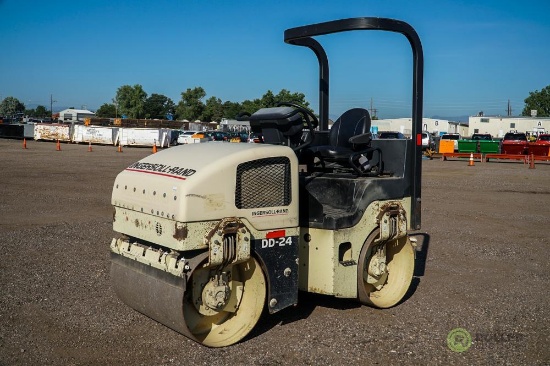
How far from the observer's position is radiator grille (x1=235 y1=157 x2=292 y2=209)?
14.3ft

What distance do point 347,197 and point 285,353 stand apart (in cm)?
161

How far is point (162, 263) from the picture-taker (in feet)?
13.8

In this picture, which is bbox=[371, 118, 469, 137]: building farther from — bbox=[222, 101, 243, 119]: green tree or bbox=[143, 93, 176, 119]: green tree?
bbox=[143, 93, 176, 119]: green tree

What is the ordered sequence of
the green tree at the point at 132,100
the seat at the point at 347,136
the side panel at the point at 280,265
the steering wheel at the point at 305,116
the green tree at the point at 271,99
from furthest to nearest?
the green tree at the point at 132,100 → the green tree at the point at 271,99 → the seat at the point at 347,136 → the steering wheel at the point at 305,116 → the side panel at the point at 280,265

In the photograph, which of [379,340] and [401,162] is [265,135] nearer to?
[401,162]

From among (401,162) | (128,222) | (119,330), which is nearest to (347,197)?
(401,162)

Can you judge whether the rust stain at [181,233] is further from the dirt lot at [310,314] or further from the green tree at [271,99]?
the green tree at [271,99]

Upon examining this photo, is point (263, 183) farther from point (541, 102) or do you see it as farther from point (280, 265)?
point (541, 102)

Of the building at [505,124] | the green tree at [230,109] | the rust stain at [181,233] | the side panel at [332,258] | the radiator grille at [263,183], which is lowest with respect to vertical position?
the side panel at [332,258]

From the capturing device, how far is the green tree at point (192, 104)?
121 meters

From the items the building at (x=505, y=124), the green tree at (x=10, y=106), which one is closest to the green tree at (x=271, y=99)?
the building at (x=505, y=124)
